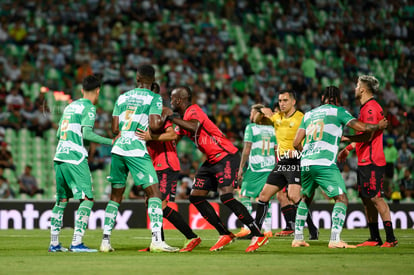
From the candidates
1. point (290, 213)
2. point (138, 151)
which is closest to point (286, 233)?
point (290, 213)

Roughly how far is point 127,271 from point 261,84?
56.7 feet

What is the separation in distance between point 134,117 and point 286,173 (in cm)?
329

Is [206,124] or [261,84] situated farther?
[261,84]

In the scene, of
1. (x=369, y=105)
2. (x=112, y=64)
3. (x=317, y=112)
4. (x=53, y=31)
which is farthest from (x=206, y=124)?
(x=53, y=31)

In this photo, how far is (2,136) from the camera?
65.0 ft

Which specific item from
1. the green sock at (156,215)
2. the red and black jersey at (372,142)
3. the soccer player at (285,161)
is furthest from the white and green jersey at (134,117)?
the red and black jersey at (372,142)

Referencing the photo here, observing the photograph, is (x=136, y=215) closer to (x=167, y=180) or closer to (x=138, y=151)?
(x=167, y=180)

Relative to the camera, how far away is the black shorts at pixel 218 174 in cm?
1030

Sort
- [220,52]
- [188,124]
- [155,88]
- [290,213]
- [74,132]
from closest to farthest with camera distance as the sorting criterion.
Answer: [74,132] → [188,124] → [155,88] → [290,213] → [220,52]

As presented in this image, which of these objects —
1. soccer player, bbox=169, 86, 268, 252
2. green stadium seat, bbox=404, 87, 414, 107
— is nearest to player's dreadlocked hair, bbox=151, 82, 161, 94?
soccer player, bbox=169, 86, 268, 252

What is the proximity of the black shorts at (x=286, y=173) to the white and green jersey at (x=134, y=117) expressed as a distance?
3.08 meters

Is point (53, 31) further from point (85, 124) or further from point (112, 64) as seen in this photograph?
point (85, 124)

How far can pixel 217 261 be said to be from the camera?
8422 mm

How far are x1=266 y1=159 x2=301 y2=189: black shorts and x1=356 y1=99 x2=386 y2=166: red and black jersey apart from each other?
1106mm
